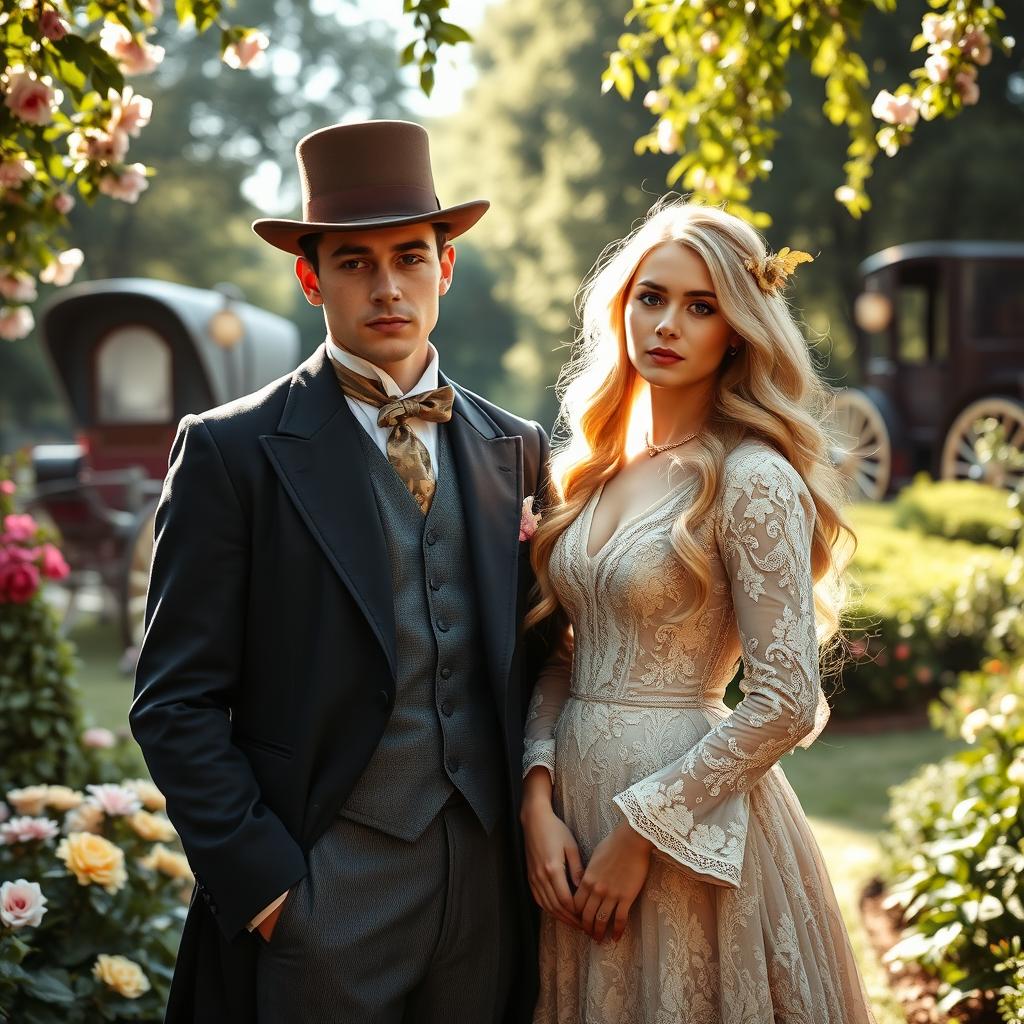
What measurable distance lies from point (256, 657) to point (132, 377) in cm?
904

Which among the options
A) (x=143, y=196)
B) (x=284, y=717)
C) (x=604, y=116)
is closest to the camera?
(x=284, y=717)

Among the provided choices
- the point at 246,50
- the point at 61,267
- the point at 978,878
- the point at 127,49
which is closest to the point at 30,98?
the point at 127,49

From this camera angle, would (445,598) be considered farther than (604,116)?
No

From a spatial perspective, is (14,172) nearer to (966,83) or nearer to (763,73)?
(763,73)

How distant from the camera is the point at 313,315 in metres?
38.0

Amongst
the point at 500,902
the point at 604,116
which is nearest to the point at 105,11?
the point at 500,902

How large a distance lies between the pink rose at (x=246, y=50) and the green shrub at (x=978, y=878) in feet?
9.13

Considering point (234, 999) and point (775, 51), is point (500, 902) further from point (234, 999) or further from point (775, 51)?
point (775, 51)

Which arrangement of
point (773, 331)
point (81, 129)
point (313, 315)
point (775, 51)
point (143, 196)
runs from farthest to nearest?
point (313, 315) → point (143, 196) → point (775, 51) → point (81, 129) → point (773, 331)

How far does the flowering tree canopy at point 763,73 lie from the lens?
10.6ft

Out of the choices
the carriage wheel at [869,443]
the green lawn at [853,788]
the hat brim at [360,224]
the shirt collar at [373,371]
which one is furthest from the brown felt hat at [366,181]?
the carriage wheel at [869,443]

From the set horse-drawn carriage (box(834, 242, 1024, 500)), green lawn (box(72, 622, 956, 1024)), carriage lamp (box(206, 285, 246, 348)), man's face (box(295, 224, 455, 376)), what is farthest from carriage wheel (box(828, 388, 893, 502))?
man's face (box(295, 224, 455, 376))

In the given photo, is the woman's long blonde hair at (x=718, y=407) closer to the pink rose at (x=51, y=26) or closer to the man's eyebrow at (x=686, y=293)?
the man's eyebrow at (x=686, y=293)

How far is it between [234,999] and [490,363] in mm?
38408
